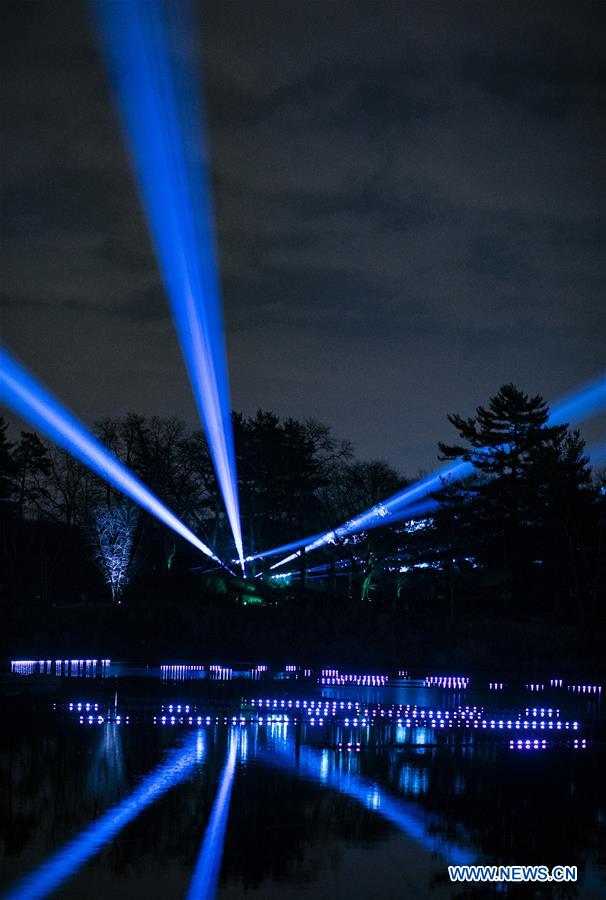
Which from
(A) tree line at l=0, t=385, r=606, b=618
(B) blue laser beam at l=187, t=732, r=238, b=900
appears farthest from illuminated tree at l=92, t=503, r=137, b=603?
(B) blue laser beam at l=187, t=732, r=238, b=900

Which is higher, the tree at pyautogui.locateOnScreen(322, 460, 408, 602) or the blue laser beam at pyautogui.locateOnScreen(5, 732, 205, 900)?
the tree at pyautogui.locateOnScreen(322, 460, 408, 602)

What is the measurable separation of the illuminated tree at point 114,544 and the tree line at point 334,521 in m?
0.10

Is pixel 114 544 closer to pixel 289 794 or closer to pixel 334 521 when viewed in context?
pixel 334 521

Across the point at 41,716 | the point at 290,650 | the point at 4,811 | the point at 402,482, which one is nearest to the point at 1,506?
the point at 402,482

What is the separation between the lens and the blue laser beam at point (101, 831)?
35.8 ft

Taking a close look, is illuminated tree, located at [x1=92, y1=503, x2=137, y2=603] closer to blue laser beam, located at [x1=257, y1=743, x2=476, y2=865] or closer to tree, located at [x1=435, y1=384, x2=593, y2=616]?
tree, located at [x1=435, y1=384, x2=593, y2=616]

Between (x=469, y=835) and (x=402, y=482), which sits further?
(x=402, y=482)

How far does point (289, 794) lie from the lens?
52.2 feet

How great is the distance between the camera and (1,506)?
282 feet

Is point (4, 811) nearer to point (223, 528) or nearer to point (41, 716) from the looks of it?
point (41, 716)

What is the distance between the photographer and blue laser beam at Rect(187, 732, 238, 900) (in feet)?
35.9

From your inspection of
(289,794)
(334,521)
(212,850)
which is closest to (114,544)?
(334,521)

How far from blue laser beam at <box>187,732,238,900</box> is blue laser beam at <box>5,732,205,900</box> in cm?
88

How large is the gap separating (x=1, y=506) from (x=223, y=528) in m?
17.1
